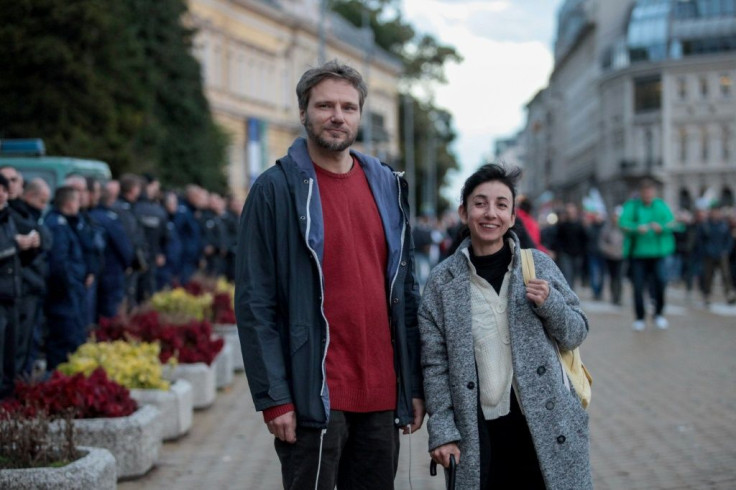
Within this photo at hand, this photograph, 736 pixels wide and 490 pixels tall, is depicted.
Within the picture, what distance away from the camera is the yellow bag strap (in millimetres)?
4607

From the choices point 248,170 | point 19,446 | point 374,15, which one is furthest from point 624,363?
point 374,15

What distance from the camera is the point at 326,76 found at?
14.9 feet

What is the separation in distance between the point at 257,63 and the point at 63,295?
5503 cm

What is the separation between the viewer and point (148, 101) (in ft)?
125

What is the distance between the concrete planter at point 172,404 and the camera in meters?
8.84

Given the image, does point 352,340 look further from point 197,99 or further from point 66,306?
point 197,99

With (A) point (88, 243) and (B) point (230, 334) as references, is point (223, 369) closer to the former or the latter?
(B) point (230, 334)

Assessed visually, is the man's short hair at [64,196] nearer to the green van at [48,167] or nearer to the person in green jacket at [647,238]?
the green van at [48,167]

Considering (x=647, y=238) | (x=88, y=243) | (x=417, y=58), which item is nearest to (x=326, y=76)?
(x=88, y=243)

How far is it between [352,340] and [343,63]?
43.3 inches

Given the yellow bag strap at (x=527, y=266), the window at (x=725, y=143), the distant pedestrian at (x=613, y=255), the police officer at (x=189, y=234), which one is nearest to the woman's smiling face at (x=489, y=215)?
the yellow bag strap at (x=527, y=266)

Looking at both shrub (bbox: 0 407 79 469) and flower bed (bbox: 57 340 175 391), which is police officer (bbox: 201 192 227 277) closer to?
flower bed (bbox: 57 340 175 391)

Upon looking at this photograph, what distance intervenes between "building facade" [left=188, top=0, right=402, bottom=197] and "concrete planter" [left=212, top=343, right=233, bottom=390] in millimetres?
41393

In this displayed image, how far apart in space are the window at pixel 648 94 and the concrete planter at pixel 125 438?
90779mm
